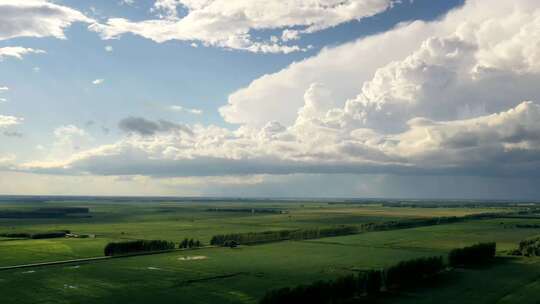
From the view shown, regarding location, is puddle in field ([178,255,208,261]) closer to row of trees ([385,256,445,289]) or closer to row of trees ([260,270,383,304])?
row of trees ([260,270,383,304])

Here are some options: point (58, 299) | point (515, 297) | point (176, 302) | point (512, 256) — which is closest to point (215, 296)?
point (176, 302)

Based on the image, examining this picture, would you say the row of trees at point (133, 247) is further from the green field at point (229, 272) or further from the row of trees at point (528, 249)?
the row of trees at point (528, 249)

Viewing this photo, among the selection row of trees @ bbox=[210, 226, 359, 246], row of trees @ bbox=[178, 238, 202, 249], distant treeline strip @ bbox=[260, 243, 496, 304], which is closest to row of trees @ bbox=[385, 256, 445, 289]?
distant treeline strip @ bbox=[260, 243, 496, 304]

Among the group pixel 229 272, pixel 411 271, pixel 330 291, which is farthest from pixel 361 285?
pixel 229 272

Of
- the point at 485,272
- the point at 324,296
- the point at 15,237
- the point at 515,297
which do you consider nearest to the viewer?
the point at 324,296

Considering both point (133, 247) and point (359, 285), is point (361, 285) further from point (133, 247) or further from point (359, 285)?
point (133, 247)

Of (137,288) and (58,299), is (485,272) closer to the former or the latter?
(137,288)

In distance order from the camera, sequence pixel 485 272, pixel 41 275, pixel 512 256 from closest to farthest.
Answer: pixel 41 275, pixel 485 272, pixel 512 256
